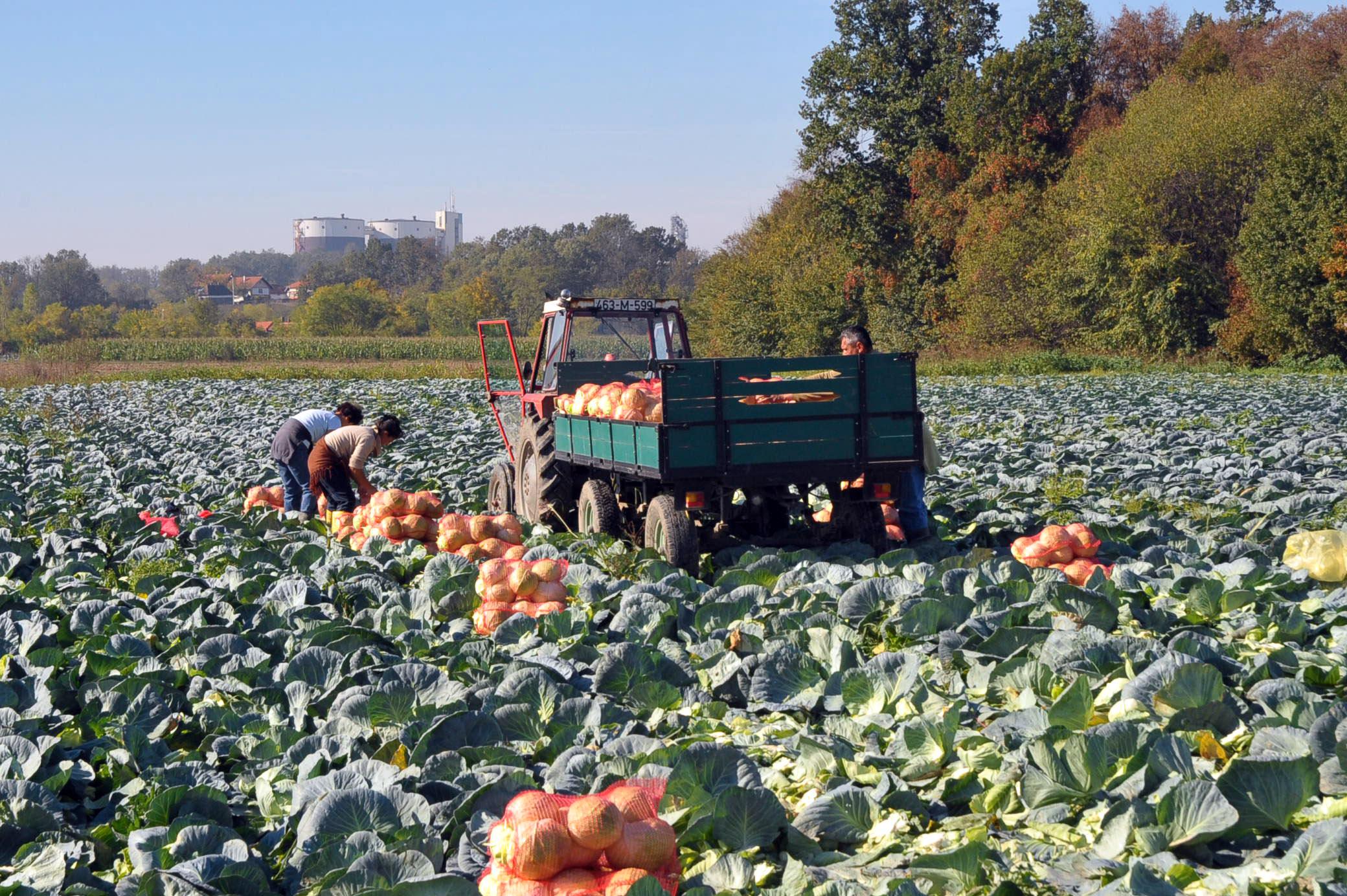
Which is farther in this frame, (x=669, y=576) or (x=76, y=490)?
(x=76, y=490)

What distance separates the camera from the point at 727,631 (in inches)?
216

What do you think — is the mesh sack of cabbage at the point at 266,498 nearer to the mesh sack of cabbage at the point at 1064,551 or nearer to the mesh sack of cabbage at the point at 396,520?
the mesh sack of cabbage at the point at 396,520

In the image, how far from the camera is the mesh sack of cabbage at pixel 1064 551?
6.89 m

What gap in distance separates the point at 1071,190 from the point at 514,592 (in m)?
39.5

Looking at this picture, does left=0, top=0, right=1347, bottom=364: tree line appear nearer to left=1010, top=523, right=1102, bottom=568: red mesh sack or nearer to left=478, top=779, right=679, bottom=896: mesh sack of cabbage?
left=1010, top=523, right=1102, bottom=568: red mesh sack

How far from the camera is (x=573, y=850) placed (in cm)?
299

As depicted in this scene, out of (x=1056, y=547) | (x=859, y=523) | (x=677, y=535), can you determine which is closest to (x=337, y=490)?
(x=677, y=535)

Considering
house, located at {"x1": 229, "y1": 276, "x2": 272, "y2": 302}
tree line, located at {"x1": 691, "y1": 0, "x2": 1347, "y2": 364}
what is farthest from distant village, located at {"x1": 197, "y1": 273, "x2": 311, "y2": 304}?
tree line, located at {"x1": 691, "y1": 0, "x2": 1347, "y2": 364}

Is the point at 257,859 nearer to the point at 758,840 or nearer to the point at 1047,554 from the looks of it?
the point at 758,840

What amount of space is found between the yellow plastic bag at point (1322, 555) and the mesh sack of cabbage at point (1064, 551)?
1.00 metres

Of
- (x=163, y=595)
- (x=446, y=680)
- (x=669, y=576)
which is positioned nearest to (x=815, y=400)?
(x=669, y=576)

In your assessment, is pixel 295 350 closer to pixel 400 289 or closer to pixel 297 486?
pixel 297 486

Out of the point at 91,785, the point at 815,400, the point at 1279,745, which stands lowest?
the point at 91,785

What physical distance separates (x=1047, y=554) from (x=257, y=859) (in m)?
5.00
